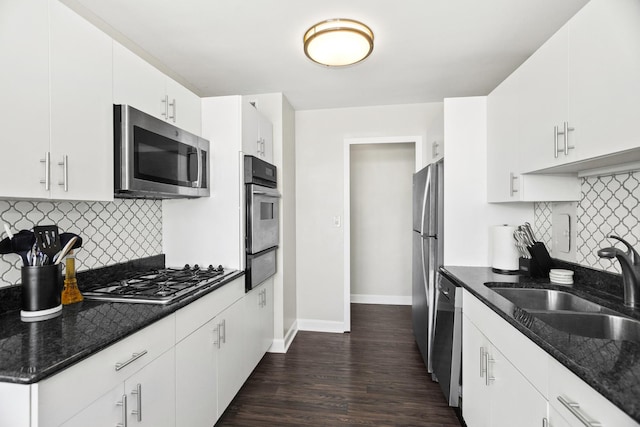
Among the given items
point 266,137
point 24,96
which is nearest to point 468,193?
point 266,137

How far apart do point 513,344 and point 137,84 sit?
2.18 m

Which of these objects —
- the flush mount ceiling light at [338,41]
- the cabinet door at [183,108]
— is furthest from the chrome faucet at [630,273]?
the cabinet door at [183,108]

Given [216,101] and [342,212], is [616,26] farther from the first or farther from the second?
[342,212]

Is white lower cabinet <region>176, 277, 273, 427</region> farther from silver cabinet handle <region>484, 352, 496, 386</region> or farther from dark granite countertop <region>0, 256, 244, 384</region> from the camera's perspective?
silver cabinet handle <region>484, 352, 496, 386</region>

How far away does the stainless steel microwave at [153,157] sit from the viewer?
152 cm

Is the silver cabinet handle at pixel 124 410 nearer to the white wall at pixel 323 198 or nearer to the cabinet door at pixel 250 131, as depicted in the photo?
the cabinet door at pixel 250 131

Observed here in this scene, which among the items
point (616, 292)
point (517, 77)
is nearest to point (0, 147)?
point (517, 77)

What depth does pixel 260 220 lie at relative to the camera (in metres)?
2.49

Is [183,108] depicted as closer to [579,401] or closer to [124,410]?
[124,410]

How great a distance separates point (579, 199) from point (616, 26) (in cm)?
105

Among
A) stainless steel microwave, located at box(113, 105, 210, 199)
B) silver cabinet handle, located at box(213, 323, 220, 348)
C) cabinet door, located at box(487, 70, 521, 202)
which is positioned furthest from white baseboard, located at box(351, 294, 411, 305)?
stainless steel microwave, located at box(113, 105, 210, 199)

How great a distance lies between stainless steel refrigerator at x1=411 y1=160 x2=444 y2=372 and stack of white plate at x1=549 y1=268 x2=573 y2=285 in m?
0.69

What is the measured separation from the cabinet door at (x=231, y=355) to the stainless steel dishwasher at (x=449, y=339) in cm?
139

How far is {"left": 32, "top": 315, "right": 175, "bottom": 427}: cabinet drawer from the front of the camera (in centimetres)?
87
